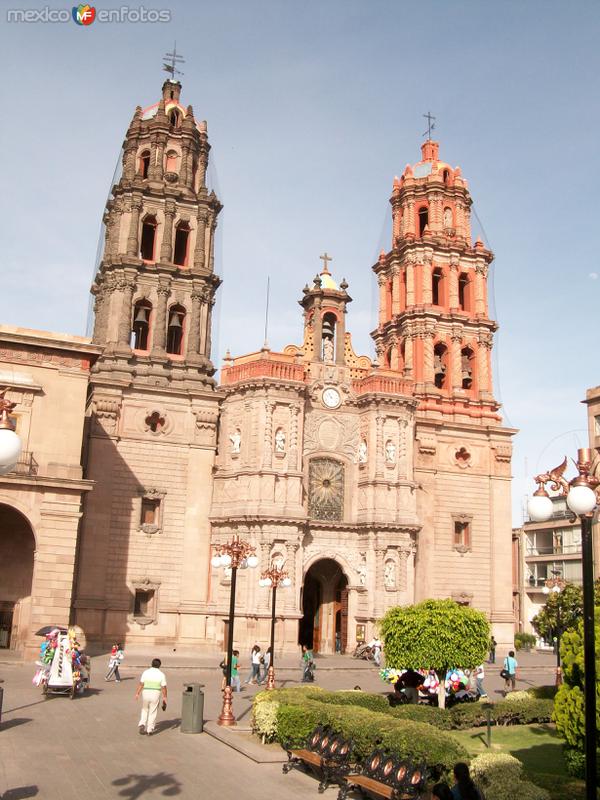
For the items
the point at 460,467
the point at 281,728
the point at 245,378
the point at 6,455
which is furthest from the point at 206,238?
the point at 6,455

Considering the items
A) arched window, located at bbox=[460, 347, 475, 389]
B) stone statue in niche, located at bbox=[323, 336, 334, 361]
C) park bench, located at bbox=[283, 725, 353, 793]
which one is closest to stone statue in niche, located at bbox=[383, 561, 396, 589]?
stone statue in niche, located at bbox=[323, 336, 334, 361]

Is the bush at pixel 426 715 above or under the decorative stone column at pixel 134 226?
under

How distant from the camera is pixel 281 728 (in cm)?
1738

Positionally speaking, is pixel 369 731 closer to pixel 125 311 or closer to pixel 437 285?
pixel 125 311

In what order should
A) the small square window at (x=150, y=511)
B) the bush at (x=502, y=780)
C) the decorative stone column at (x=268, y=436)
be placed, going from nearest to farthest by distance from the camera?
the bush at (x=502, y=780) → the small square window at (x=150, y=511) → the decorative stone column at (x=268, y=436)

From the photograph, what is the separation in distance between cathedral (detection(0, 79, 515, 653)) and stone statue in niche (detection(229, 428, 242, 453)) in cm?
11

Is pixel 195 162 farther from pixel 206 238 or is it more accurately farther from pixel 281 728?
pixel 281 728

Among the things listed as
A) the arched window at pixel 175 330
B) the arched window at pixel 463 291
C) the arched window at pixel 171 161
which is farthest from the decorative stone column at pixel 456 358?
the arched window at pixel 171 161

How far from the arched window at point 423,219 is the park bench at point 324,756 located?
43095 millimetres

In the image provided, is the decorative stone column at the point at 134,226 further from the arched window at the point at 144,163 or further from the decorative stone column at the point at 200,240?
the decorative stone column at the point at 200,240

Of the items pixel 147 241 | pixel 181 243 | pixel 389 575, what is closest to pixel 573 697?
pixel 389 575

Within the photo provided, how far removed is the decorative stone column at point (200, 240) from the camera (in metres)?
46.9

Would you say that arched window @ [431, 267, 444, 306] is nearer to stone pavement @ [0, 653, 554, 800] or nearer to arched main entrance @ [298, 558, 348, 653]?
arched main entrance @ [298, 558, 348, 653]

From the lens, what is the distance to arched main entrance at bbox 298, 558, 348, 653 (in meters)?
45.3
